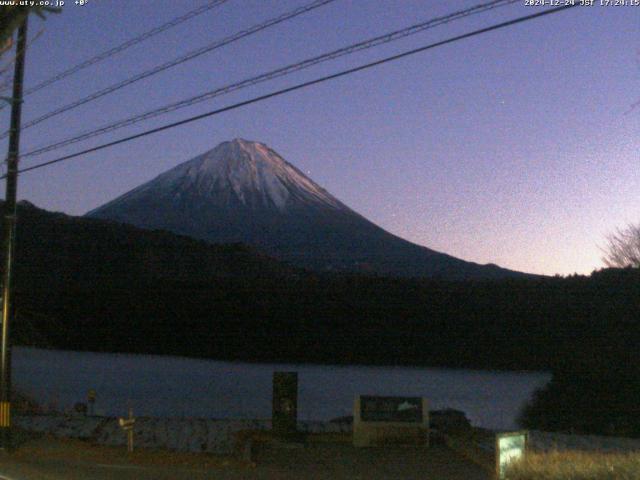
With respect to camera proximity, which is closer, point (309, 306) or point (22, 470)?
point (22, 470)

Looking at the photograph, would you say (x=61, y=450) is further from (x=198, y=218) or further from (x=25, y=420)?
(x=198, y=218)

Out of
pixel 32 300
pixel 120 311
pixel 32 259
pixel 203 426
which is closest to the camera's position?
pixel 203 426

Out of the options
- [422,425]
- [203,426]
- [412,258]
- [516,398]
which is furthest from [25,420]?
[412,258]

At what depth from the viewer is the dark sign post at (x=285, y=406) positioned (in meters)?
18.0

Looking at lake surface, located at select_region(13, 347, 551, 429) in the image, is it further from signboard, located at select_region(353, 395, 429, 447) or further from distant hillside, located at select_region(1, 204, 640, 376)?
signboard, located at select_region(353, 395, 429, 447)

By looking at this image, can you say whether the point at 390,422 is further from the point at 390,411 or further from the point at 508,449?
the point at 508,449

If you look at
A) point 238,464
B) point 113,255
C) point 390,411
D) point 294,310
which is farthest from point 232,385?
point 113,255

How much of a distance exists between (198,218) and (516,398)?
90.3m

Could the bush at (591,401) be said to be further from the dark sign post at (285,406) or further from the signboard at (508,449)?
the signboard at (508,449)

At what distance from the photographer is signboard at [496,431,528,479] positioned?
429 inches

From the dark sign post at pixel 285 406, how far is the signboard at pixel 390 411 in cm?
140

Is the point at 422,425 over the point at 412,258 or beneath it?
beneath

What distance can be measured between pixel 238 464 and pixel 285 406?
3.18 m

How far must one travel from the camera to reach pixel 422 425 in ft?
60.1
